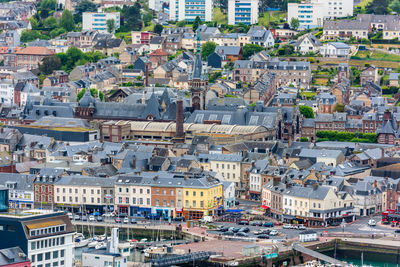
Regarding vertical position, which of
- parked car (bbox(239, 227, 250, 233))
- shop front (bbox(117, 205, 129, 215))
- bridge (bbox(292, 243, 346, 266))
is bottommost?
bridge (bbox(292, 243, 346, 266))

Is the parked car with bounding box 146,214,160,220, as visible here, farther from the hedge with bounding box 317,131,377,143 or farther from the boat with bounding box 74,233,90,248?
the hedge with bounding box 317,131,377,143

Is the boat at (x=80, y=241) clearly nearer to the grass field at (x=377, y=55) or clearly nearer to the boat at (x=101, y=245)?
the boat at (x=101, y=245)

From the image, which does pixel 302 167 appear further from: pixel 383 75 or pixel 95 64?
pixel 95 64

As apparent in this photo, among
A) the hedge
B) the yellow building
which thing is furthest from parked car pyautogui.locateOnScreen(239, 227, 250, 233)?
the hedge

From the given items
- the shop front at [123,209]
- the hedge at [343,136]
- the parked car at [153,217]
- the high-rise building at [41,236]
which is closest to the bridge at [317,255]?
the parked car at [153,217]

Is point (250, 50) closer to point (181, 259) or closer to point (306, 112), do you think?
point (306, 112)

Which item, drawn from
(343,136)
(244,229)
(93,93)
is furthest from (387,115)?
(93,93)
